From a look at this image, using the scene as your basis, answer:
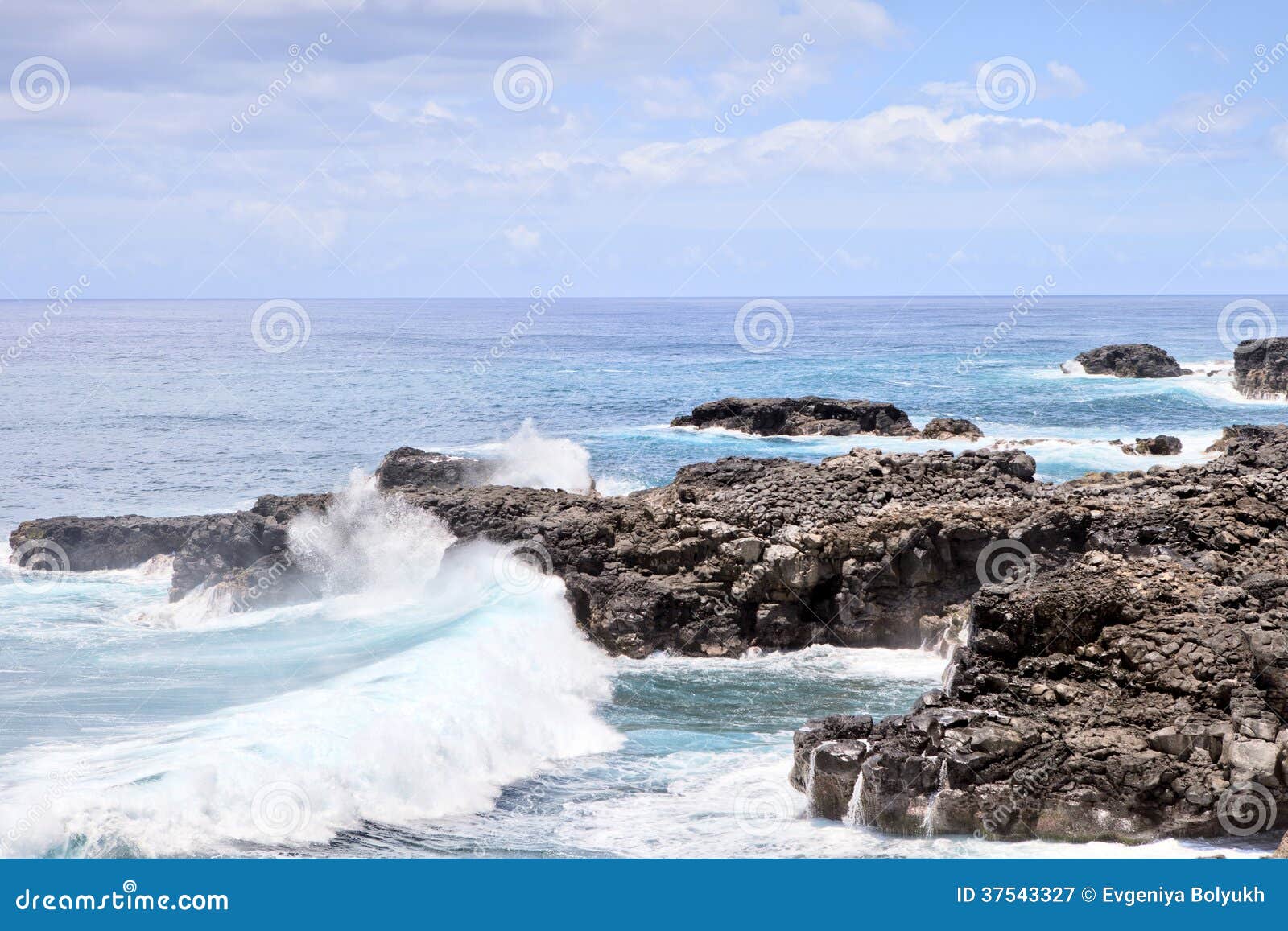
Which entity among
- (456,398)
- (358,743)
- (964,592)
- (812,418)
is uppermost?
(456,398)

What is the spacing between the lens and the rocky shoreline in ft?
42.5

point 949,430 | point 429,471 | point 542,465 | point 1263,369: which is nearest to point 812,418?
point 949,430

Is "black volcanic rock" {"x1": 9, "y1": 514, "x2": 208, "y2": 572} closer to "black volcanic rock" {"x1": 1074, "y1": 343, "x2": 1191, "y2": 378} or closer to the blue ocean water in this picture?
the blue ocean water

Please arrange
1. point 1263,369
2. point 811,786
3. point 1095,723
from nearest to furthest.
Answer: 1. point 1095,723
2. point 811,786
3. point 1263,369

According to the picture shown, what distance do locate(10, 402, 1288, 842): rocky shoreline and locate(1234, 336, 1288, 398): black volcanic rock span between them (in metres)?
28.8

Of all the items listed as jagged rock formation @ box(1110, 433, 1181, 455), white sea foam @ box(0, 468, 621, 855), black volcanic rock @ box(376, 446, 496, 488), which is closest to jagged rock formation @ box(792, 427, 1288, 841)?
white sea foam @ box(0, 468, 621, 855)

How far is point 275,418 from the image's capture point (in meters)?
61.1

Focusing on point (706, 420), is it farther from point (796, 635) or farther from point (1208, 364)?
point (1208, 364)

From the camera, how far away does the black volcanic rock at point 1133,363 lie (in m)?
70.7

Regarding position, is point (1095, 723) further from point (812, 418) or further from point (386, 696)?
point (812, 418)

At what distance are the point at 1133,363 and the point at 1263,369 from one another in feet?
37.7

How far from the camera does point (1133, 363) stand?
7181cm

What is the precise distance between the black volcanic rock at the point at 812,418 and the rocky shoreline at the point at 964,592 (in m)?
14.8

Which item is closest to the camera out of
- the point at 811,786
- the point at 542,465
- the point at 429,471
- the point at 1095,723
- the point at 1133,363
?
the point at 1095,723
